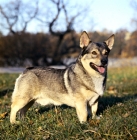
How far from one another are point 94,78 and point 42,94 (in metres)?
1.14

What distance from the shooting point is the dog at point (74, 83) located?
17.6ft

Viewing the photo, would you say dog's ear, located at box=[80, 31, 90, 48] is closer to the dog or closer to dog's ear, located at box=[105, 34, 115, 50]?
the dog

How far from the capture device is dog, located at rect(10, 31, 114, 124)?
5.35m

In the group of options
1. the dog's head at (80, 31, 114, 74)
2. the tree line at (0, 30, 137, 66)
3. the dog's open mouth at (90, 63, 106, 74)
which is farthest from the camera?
the tree line at (0, 30, 137, 66)

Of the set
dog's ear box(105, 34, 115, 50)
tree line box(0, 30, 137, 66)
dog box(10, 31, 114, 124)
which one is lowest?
tree line box(0, 30, 137, 66)

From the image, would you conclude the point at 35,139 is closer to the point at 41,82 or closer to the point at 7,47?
the point at 41,82

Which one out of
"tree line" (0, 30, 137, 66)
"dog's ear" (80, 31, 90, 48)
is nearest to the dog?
"dog's ear" (80, 31, 90, 48)

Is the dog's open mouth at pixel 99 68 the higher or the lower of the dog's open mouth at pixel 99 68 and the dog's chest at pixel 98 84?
the higher

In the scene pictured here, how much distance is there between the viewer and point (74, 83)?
216 inches

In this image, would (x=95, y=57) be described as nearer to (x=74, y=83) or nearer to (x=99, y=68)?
(x=99, y=68)

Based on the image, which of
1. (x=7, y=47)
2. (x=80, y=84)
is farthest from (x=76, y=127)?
(x=7, y=47)

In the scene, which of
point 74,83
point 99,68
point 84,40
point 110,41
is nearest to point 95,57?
point 99,68

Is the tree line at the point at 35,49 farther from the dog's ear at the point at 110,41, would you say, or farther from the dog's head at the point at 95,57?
the dog's head at the point at 95,57

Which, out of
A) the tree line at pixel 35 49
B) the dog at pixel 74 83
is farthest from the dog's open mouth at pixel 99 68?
the tree line at pixel 35 49
